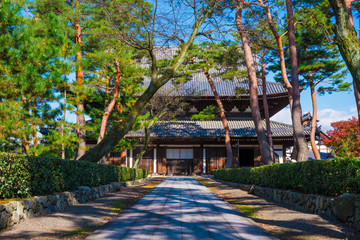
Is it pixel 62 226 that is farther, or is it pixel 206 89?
pixel 206 89

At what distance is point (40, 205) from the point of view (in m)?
4.96

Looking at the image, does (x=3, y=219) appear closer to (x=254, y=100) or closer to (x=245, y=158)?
(x=254, y=100)

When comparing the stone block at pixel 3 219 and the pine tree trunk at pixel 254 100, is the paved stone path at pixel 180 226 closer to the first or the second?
the stone block at pixel 3 219

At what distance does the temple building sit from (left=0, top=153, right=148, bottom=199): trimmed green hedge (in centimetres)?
1317

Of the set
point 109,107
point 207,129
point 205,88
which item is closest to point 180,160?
point 207,129

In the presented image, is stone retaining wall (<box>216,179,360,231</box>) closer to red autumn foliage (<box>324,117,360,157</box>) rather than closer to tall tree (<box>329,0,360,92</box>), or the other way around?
tall tree (<box>329,0,360,92</box>)

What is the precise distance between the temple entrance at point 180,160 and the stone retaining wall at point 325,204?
1542cm

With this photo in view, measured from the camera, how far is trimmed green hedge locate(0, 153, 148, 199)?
450 cm

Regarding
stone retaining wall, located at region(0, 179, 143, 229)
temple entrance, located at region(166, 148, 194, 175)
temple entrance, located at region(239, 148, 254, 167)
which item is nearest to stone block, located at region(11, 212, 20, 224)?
stone retaining wall, located at region(0, 179, 143, 229)

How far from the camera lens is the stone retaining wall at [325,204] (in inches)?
161

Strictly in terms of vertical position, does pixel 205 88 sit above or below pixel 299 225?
above

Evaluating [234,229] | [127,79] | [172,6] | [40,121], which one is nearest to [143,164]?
[127,79]

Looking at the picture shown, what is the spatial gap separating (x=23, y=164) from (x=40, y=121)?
14.4 feet

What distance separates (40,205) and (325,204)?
191 inches
